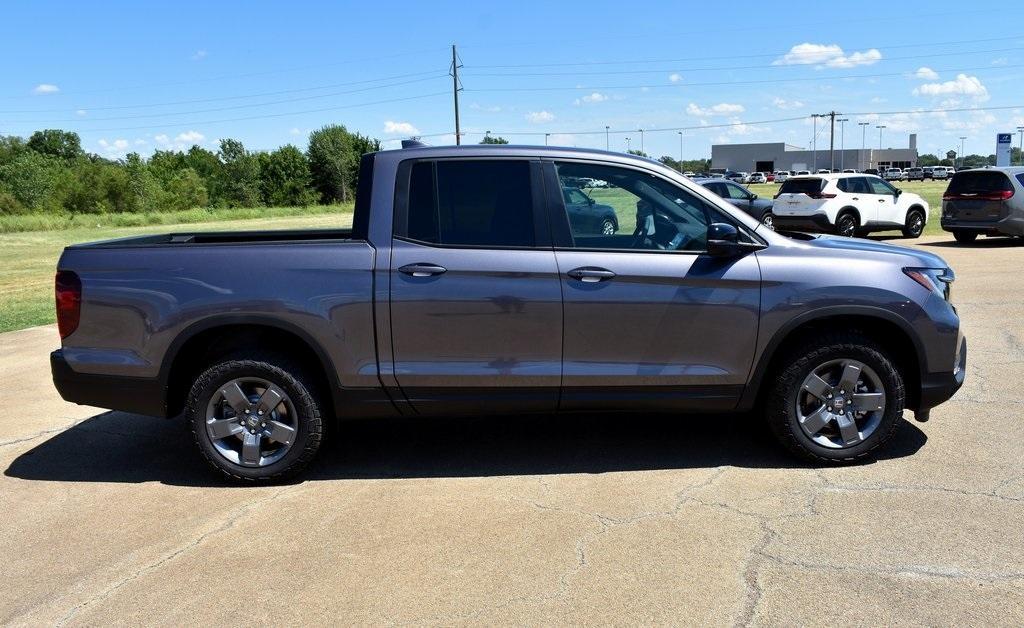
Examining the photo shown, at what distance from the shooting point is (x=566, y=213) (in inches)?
182

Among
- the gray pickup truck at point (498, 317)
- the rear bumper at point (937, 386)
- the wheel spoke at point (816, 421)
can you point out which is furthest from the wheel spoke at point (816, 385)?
the rear bumper at point (937, 386)

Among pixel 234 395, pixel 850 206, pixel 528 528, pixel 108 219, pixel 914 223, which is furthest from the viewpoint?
pixel 108 219

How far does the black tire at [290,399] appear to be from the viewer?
14.9ft

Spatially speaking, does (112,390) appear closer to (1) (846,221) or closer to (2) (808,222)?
(2) (808,222)

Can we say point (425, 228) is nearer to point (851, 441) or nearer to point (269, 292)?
point (269, 292)

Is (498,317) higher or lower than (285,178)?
lower

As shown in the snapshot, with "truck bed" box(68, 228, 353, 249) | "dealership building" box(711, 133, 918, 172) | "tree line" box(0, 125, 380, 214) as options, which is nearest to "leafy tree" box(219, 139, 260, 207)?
"tree line" box(0, 125, 380, 214)

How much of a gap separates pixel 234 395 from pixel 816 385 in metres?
3.29

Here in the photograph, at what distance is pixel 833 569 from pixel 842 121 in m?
125

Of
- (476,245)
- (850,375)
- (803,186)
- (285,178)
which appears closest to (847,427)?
→ (850,375)

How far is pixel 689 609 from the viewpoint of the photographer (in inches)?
126

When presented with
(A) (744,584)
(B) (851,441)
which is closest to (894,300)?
(B) (851,441)

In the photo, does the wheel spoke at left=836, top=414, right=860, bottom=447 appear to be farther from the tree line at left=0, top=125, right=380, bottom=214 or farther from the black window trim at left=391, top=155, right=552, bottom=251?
the tree line at left=0, top=125, right=380, bottom=214

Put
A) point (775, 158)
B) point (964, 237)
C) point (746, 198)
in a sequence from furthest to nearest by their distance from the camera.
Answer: point (775, 158) < point (746, 198) < point (964, 237)
